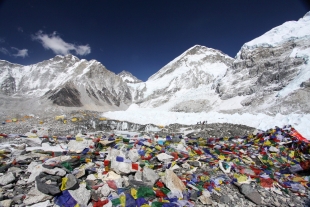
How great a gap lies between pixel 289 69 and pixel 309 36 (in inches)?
375

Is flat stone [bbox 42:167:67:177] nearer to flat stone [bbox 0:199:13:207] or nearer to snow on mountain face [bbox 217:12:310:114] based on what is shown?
flat stone [bbox 0:199:13:207]

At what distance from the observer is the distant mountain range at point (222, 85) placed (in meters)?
23.2

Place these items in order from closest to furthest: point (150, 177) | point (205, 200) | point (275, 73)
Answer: point (205, 200) → point (150, 177) → point (275, 73)

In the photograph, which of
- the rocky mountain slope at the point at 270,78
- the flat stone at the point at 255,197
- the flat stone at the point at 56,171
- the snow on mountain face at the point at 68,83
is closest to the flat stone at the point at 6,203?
the flat stone at the point at 56,171

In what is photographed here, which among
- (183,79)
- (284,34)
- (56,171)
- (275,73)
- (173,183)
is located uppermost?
(284,34)

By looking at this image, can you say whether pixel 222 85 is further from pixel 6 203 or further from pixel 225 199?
pixel 6 203

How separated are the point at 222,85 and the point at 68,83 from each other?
45.0 m

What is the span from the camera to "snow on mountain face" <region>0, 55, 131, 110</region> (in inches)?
2014

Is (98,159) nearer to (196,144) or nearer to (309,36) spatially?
(196,144)

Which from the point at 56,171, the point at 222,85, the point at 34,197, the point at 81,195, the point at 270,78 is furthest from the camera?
the point at 222,85

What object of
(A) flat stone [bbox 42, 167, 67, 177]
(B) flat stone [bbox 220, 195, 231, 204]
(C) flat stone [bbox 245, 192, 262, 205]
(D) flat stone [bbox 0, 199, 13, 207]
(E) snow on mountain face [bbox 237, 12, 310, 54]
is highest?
(E) snow on mountain face [bbox 237, 12, 310, 54]

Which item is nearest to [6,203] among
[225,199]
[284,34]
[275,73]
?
[225,199]

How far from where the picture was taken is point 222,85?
35.8 metres

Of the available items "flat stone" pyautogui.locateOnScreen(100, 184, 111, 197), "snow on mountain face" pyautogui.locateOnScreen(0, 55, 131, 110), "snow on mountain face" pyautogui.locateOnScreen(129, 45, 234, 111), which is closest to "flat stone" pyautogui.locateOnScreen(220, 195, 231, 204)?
"flat stone" pyautogui.locateOnScreen(100, 184, 111, 197)
